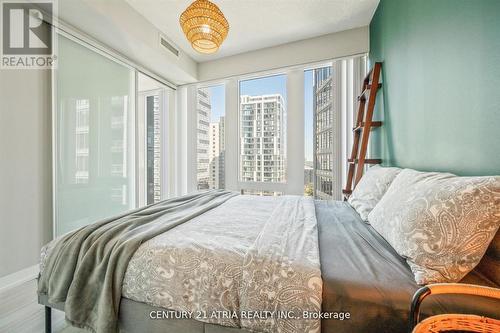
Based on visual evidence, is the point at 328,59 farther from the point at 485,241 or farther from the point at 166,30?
the point at 485,241

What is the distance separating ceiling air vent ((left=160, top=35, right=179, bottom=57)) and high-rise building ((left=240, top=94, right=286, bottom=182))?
1.21 metres

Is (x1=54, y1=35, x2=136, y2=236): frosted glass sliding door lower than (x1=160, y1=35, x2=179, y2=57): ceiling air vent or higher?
lower

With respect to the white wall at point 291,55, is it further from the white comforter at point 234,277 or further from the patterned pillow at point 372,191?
the white comforter at point 234,277

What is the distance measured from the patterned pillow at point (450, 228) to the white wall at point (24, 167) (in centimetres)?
284

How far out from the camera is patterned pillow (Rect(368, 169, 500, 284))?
29.6 inches

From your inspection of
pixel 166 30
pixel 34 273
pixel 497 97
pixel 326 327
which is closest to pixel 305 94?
pixel 166 30

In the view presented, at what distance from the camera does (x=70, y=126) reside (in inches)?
89.7

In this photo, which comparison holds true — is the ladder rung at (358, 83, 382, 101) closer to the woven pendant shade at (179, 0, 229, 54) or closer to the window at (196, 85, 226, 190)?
the woven pendant shade at (179, 0, 229, 54)

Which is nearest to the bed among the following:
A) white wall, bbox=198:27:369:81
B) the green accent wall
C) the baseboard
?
the baseboard

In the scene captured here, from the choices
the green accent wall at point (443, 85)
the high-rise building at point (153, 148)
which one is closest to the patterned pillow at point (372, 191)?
the green accent wall at point (443, 85)

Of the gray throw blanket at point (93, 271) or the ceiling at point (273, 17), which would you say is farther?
the ceiling at point (273, 17)

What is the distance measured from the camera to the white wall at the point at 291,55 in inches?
109

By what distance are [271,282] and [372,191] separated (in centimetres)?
117

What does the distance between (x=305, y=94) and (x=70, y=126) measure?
2.94 metres
